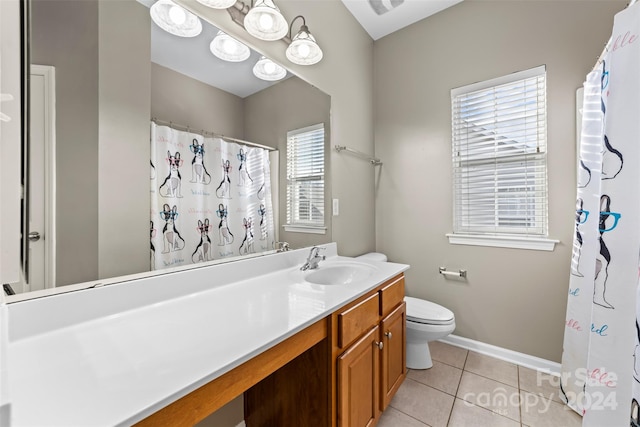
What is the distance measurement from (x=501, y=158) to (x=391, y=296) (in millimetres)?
1396

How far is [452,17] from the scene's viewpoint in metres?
2.12

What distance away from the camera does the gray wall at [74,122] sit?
29.7 inches

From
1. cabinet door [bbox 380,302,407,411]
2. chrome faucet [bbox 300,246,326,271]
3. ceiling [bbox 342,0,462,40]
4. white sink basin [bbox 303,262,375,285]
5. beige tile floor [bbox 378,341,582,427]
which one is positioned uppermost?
ceiling [bbox 342,0,462,40]

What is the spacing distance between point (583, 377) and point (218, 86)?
246 centimetres

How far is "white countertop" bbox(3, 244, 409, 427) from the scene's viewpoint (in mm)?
471

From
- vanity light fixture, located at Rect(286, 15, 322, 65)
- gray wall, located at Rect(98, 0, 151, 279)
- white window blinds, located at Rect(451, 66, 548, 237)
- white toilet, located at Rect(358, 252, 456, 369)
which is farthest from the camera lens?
white window blinds, located at Rect(451, 66, 548, 237)

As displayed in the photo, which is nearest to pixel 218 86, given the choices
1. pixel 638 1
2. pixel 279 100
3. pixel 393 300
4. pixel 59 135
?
pixel 279 100

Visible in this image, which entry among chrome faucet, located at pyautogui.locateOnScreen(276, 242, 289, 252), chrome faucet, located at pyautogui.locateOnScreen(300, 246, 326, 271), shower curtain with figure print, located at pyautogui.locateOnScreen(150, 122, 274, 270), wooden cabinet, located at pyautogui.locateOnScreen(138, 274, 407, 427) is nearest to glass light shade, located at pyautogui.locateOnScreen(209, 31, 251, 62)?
shower curtain with figure print, located at pyautogui.locateOnScreen(150, 122, 274, 270)

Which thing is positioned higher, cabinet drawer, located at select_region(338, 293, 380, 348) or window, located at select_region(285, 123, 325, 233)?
window, located at select_region(285, 123, 325, 233)

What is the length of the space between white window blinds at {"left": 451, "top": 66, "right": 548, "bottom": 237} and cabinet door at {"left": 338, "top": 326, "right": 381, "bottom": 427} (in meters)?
1.36

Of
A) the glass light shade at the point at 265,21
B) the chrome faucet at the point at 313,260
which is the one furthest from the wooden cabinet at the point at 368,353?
the glass light shade at the point at 265,21

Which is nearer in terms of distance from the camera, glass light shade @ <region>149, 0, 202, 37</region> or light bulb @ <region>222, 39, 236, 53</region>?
glass light shade @ <region>149, 0, 202, 37</region>

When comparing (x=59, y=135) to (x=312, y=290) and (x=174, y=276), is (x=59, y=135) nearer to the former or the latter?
(x=174, y=276)

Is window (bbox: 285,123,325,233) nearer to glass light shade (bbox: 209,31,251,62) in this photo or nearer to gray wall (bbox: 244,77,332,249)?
gray wall (bbox: 244,77,332,249)
